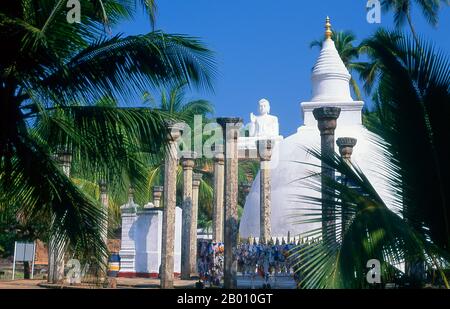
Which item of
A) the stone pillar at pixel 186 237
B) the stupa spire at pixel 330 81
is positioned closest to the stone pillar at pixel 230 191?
the stone pillar at pixel 186 237

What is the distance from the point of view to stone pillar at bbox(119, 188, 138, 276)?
26.9 meters

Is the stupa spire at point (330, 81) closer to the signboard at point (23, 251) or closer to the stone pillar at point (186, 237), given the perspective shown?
the stone pillar at point (186, 237)

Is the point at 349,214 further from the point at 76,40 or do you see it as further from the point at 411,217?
the point at 76,40

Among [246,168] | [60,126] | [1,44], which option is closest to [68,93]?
[60,126]

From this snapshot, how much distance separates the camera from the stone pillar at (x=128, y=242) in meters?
26.9

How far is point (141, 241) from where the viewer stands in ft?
88.1

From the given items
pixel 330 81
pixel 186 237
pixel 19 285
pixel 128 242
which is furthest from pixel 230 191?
pixel 330 81

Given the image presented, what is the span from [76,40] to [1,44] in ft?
3.56

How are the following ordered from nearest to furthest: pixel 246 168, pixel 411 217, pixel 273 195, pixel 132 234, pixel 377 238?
pixel 377 238
pixel 411 217
pixel 273 195
pixel 132 234
pixel 246 168

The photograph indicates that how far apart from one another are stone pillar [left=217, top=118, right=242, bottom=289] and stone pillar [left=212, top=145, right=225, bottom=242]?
6.57 metres

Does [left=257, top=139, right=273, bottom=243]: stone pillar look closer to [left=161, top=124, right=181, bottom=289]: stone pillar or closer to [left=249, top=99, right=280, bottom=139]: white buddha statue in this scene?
[left=161, top=124, right=181, bottom=289]: stone pillar

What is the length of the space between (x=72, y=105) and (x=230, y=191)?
1098 centimetres

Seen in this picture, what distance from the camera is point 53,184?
901 cm
